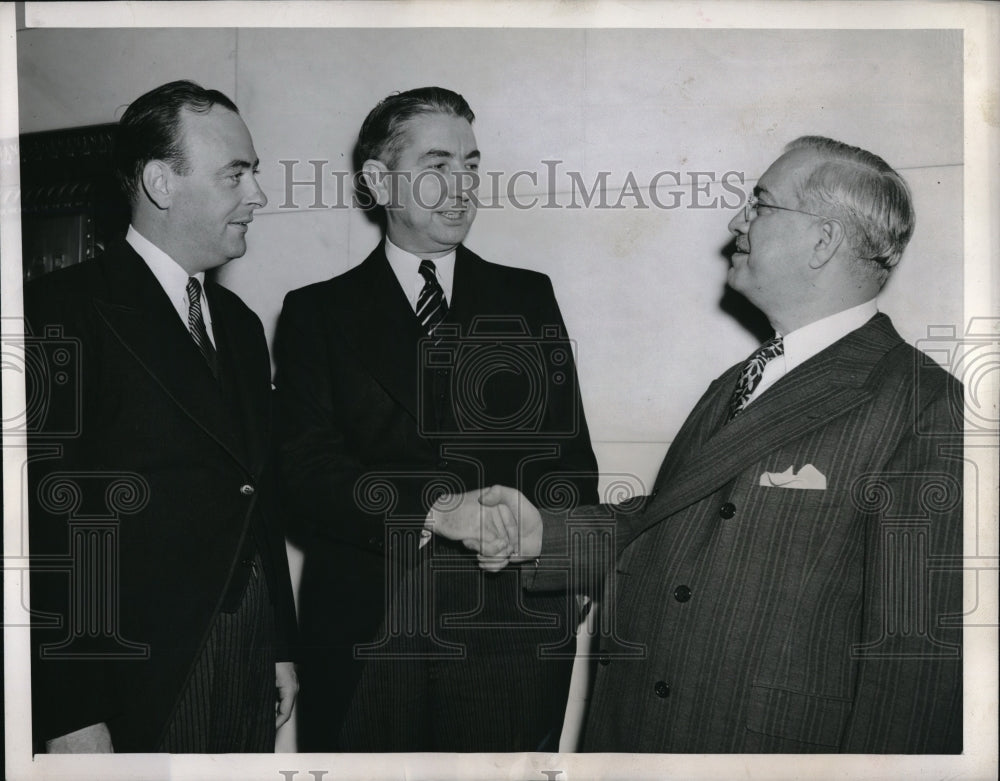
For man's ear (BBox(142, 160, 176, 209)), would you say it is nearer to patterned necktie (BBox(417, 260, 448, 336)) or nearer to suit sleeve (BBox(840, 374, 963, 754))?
patterned necktie (BBox(417, 260, 448, 336))

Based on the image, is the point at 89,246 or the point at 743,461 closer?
the point at 743,461

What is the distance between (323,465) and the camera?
1.55m

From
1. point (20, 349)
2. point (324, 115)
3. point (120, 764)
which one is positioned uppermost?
point (324, 115)

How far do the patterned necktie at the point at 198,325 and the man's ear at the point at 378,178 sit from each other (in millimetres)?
349

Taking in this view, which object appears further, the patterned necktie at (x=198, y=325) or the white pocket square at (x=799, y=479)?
the patterned necktie at (x=198, y=325)

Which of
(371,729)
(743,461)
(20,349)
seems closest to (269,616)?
(371,729)

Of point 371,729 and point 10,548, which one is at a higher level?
point 10,548

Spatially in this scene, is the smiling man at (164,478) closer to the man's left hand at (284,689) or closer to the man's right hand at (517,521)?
the man's left hand at (284,689)

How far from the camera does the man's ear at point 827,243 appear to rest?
149cm

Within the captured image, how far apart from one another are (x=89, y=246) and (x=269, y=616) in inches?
28.6

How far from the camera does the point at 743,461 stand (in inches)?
56.8

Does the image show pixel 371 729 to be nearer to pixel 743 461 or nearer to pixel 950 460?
pixel 743 461

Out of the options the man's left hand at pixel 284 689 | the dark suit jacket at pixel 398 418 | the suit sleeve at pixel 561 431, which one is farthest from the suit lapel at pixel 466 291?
the man's left hand at pixel 284 689
